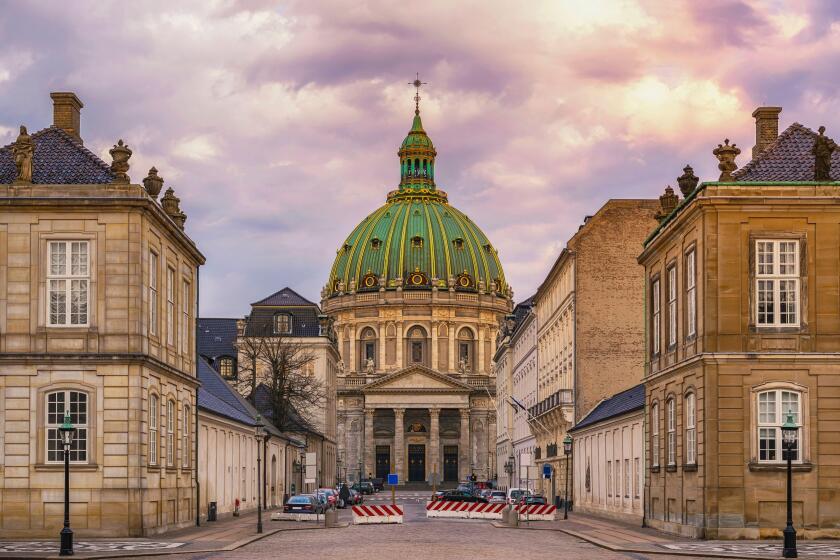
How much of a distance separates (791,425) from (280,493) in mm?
54957

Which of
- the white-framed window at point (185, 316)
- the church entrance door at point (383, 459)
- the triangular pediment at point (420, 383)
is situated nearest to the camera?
the white-framed window at point (185, 316)

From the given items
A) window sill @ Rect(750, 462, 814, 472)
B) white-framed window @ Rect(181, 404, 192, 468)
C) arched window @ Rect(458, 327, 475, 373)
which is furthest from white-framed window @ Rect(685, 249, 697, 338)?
arched window @ Rect(458, 327, 475, 373)

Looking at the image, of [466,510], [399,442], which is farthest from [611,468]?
[399,442]

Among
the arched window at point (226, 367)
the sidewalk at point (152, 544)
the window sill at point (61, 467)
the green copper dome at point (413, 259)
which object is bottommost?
the sidewalk at point (152, 544)

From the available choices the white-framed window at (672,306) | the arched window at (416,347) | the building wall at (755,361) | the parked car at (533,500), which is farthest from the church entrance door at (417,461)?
the building wall at (755,361)

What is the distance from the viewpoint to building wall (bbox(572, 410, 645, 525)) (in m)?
53.4

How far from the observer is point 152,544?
3703 cm

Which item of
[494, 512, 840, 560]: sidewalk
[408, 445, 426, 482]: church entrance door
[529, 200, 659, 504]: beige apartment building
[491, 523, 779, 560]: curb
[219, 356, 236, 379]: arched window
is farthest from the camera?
[408, 445, 426, 482]: church entrance door

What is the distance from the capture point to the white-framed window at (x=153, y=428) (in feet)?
138

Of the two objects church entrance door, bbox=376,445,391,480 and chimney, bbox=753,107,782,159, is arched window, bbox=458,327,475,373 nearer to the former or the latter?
church entrance door, bbox=376,445,391,480

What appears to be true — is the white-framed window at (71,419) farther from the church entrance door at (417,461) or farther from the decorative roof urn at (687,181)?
the church entrance door at (417,461)

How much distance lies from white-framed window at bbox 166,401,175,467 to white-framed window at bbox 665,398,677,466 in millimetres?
15233

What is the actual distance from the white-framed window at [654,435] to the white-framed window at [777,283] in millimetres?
8064

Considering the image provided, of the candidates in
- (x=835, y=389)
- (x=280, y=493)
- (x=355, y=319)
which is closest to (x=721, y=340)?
(x=835, y=389)
